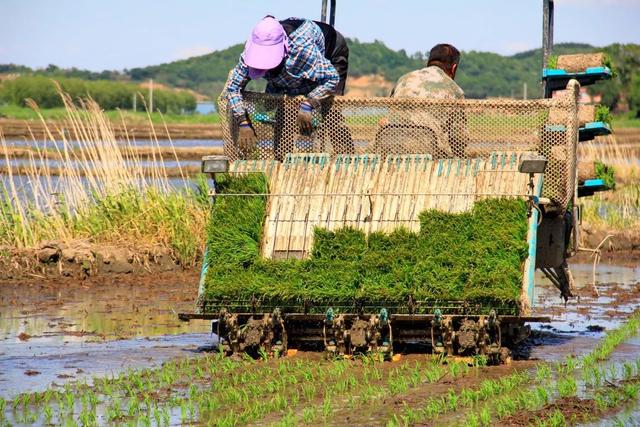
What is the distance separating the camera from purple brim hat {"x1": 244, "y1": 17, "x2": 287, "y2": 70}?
1057 cm

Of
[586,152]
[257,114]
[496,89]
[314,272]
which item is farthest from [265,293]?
[496,89]

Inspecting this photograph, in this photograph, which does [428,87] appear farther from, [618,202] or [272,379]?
[618,202]

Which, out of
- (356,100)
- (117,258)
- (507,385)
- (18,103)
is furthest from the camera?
(18,103)

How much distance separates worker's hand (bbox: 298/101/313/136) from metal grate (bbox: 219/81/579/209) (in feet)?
0.47

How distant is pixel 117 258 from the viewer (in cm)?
1567

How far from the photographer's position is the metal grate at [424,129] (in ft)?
36.2

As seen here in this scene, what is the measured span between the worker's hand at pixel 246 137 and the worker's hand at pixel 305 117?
1.49ft

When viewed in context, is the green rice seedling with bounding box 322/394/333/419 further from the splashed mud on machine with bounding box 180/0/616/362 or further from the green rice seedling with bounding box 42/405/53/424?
the green rice seedling with bounding box 42/405/53/424

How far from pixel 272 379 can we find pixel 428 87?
3.65m

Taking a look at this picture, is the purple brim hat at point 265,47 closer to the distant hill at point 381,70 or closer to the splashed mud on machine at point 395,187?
the splashed mud on machine at point 395,187

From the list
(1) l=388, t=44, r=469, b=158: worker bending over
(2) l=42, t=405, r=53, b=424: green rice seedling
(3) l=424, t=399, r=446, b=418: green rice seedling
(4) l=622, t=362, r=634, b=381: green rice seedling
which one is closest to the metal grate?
(1) l=388, t=44, r=469, b=158: worker bending over

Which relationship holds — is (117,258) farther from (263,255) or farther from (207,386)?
(207,386)

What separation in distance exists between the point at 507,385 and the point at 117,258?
798 centimetres

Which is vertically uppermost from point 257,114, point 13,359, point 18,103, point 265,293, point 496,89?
point 496,89
